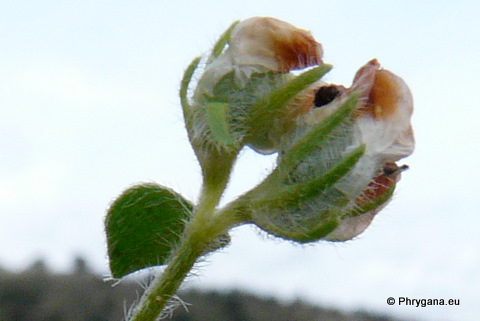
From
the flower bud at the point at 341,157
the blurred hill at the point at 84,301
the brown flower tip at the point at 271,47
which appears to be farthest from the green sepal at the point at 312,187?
the blurred hill at the point at 84,301

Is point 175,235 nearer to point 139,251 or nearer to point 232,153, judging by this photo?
point 139,251

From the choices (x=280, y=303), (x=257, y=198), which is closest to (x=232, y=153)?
(x=257, y=198)

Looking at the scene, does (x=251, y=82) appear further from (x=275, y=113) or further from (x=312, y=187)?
(x=312, y=187)

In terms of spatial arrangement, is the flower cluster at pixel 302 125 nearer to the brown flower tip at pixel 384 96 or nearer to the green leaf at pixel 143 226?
the brown flower tip at pixel 384 96

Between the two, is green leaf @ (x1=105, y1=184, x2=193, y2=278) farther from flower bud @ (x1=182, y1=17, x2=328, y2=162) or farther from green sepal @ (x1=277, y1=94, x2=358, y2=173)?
green sepal @ (x1=277, y1=94, x2=358, y2=173)

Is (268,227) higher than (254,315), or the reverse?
(254,315)

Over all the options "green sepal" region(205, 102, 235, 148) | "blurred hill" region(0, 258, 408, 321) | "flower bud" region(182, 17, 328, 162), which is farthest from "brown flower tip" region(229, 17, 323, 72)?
"blurred hill" region(0, 258, 408, 321)
